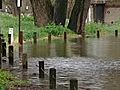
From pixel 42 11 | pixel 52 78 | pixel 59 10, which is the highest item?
pixel 59 10

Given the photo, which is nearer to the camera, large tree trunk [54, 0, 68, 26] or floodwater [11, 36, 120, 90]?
floodwater [11, 36, 120, 90]

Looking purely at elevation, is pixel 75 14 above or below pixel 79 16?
above

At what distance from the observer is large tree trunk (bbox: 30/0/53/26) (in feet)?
126

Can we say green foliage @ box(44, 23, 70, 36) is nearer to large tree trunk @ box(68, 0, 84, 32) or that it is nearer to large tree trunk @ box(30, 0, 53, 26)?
large tree trunk @ box(30, 0, 53, 26)

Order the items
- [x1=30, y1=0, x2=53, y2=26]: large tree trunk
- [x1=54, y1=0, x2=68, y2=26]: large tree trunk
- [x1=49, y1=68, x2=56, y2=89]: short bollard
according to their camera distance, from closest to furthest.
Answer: [x1=49, y1=68, x2=56, y2=89]: short bollard, [x1=30, y1=0, x2=53, y2=26]: large tree trunk, [x1=54, y1=0, x2=68, y2=26]: large tree trunk

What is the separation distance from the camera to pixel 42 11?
39.1 m

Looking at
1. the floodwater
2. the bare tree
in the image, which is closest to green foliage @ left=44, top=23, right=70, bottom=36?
the bare tree

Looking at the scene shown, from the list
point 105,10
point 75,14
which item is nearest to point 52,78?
point 75,14

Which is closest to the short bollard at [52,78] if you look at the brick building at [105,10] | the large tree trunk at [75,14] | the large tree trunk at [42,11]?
the large tree trunk at [42,11]

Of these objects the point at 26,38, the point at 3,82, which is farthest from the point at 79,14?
the point at 3,82

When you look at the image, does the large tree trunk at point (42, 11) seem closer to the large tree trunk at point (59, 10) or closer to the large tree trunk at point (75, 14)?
the large tree trunk at point (59, 10)

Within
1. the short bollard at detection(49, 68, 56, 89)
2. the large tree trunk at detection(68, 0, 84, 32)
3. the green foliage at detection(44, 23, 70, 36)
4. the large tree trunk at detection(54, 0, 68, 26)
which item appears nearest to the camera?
the short bollard at detection(49, 68, 56, 89)

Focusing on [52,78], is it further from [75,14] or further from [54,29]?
[75,14]

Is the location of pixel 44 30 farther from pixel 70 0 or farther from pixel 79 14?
pixel 70 0
